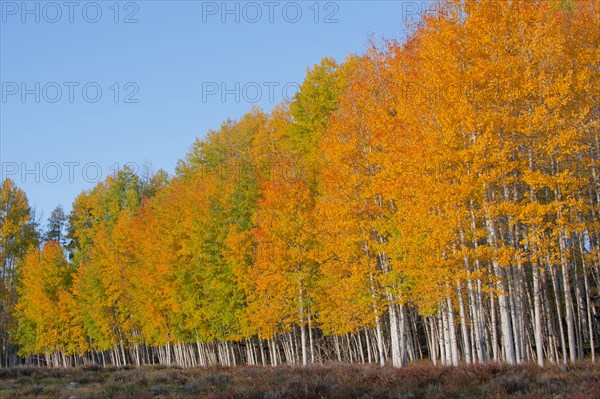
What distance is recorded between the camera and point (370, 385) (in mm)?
16141

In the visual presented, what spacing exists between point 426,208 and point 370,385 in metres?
5.91

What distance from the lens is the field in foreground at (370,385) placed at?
14.1 m

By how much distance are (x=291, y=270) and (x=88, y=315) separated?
29.2 m

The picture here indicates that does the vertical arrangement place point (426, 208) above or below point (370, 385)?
above

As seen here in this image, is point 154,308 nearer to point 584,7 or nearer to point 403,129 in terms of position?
point 403,129

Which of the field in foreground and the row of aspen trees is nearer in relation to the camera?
the field in foreground

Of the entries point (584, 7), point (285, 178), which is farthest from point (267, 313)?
point (584, 7)

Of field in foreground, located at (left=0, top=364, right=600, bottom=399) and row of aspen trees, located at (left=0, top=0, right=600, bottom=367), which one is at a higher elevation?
row of aspen trees, located at (left=0, top=0, right=600, bottom=367)

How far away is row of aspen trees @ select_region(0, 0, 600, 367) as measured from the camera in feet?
60.0

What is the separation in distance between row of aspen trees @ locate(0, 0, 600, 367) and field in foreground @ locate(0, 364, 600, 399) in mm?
2478

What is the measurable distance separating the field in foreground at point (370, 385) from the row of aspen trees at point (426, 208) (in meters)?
2.48

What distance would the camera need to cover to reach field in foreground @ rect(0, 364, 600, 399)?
14062 millimetres

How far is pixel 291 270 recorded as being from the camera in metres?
29.8

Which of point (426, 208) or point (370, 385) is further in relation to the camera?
point (426, 208)
